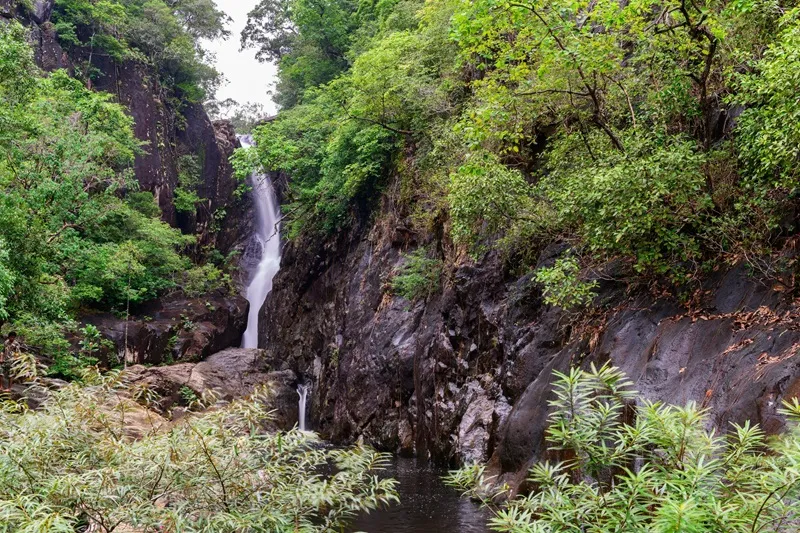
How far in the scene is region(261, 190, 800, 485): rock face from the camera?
6578mm

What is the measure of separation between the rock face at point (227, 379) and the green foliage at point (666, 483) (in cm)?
1711

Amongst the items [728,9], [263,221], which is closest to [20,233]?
[728,9]

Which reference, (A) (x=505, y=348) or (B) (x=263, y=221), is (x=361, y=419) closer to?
(A) (x=505, y=348)

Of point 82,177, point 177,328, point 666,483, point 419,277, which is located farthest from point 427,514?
point 177,328

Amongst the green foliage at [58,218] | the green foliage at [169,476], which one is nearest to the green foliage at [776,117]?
the green foliage at [169,476]

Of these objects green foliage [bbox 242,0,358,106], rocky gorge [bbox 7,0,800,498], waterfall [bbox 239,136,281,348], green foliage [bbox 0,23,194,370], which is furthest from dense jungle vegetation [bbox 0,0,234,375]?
green foliage [bbox 242,0,358,106]

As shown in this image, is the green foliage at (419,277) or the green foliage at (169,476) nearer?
the green foliage at (169,476)

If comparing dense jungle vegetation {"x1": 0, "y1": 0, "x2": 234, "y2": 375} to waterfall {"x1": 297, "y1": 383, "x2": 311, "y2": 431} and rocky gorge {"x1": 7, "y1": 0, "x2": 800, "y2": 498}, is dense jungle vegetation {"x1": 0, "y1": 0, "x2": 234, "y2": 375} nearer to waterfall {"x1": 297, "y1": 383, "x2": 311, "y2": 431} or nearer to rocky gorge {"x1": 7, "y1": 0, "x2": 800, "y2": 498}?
rocky gorge {"x1": 7, "y1": 0, "x2": 800, "y2": 498}

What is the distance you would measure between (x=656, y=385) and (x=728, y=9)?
16.2 ft

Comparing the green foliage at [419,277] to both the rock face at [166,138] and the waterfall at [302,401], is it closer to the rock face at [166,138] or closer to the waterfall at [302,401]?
the waterfall at [302,401]

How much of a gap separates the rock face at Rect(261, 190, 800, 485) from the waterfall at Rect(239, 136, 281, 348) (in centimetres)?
125

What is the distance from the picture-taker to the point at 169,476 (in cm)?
376

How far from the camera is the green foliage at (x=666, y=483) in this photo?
7.95ft

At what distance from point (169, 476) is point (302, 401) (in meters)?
21.9
